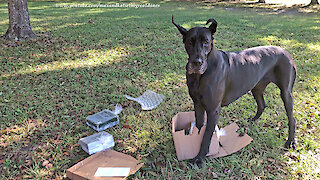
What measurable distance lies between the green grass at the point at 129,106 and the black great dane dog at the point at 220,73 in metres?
0.38

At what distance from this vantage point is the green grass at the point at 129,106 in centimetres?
293

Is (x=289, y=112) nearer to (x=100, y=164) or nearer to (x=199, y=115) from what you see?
(x=199, y=115)

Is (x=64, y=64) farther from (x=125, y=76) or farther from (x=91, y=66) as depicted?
(x=125, y=76)

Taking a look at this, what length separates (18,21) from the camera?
24.7 ft

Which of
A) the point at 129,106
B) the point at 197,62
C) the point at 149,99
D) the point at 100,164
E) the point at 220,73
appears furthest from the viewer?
the point at 149,99

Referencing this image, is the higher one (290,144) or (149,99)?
(149,99)

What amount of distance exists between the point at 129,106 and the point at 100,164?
1.54 meters

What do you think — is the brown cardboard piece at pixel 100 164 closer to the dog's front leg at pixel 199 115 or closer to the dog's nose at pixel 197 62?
the dog's front leg at pixel 199 115

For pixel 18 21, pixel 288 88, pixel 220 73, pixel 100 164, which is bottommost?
pixel 100 164

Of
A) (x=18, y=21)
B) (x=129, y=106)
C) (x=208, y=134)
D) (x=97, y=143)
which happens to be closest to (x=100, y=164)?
(x=97, y=143)

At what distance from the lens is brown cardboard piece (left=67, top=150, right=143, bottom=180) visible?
2678 millimetres

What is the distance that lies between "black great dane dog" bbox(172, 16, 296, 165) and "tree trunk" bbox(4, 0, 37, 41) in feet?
22.3

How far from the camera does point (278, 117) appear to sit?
3875 millimetres

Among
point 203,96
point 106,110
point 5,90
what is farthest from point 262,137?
point 5,90
